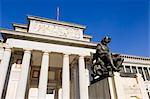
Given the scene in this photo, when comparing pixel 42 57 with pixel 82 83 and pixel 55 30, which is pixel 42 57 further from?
pixel 82 83

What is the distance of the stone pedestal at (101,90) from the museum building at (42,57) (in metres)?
10.9

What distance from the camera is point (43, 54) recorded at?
18172mm

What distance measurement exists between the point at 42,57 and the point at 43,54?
435mm

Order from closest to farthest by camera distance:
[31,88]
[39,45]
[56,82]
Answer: [39,45]
[31,88]
[56,82]

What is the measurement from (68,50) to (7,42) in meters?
7.41

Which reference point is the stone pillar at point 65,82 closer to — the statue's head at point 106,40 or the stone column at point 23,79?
the stone column at point 23,79

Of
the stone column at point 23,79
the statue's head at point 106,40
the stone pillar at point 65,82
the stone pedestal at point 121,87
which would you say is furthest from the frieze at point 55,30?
the stone pedestal at point 121,87

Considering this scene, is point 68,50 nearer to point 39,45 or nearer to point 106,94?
point 39,45

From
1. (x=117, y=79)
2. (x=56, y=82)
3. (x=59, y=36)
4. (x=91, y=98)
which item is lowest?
(x=91, y=98)

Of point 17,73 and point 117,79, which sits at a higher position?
point 17,73

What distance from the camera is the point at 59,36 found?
64.4 feet

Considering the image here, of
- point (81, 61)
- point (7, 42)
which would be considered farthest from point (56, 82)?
point (7, 42)

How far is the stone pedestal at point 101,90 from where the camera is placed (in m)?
5.34

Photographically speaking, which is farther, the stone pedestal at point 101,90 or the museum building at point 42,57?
the museum building at point 42,57
